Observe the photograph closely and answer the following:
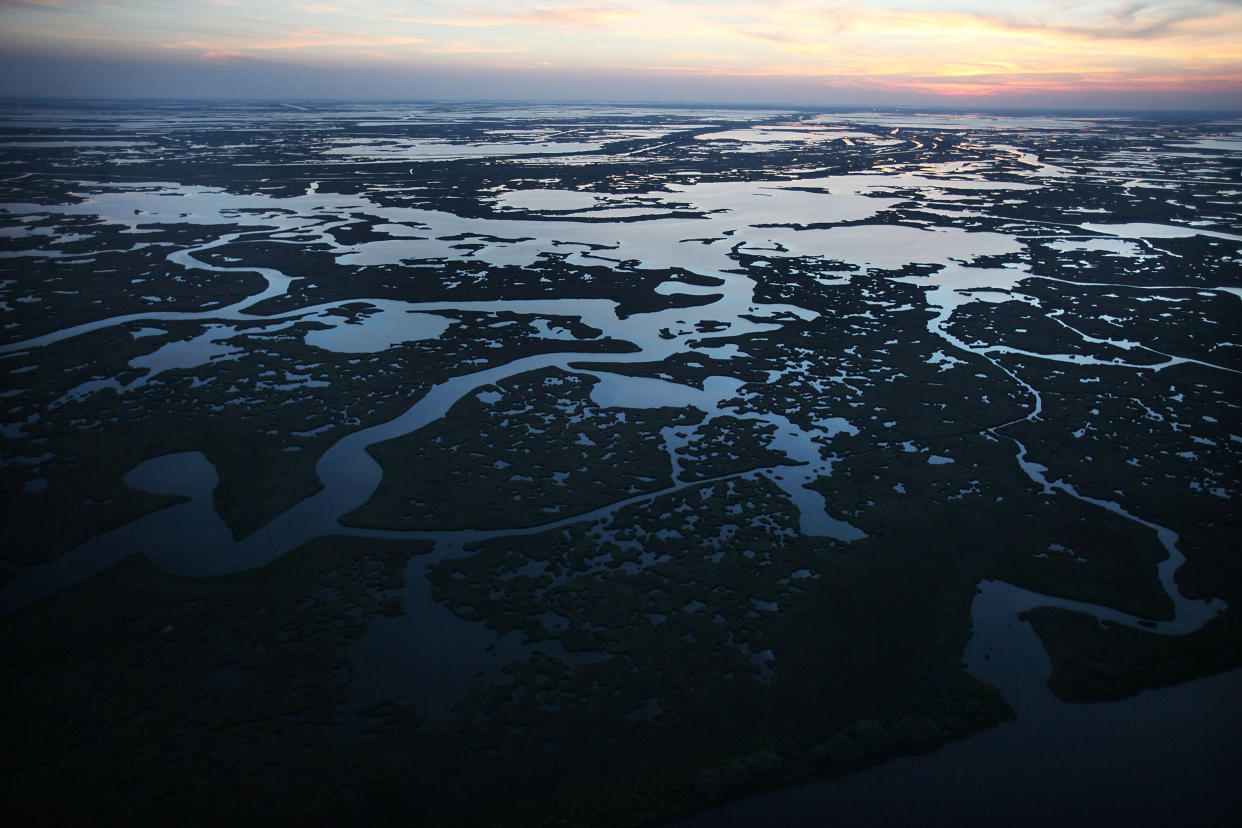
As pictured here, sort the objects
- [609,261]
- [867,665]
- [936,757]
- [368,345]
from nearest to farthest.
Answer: [936,757] < [867,665] < [368,345] < [609,261]

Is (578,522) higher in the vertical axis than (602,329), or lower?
lower

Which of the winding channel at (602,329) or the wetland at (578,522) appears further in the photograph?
the winding channel at (602,329)

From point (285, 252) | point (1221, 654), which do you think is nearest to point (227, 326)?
point (285, 252)

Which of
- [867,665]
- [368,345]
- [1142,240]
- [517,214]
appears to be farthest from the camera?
[517,214]

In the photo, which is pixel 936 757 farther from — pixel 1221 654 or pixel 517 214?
pixel 517 214

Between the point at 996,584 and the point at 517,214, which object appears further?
the point at 517,214

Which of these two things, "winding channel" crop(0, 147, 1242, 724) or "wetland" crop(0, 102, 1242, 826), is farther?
"winding channel" crop(0, 147, 1242, 724)

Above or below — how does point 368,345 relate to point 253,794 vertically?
above

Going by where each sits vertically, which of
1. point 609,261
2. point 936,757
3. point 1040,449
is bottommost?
point 936,757

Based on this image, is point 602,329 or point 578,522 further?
point 602,329

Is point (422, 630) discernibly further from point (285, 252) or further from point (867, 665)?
point (285, 252)
